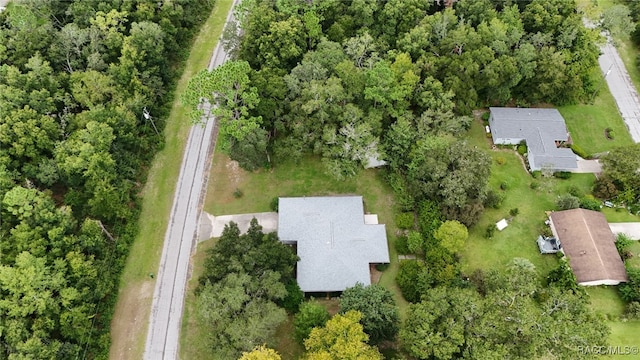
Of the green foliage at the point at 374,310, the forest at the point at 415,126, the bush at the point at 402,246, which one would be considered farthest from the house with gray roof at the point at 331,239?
the green foliage at the point at 374,310

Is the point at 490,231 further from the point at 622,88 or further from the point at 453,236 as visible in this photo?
the point at 622,88

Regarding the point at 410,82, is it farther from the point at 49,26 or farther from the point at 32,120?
the point at 49,26

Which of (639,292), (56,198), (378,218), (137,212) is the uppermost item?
(56,198)

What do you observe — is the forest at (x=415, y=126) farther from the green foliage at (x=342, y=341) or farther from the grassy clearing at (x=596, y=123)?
the grassy clearing at (x=596, y=123)

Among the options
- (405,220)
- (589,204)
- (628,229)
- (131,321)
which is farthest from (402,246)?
(131,321)

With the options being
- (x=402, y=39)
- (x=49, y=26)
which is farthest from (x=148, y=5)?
(x=402, y=39)
